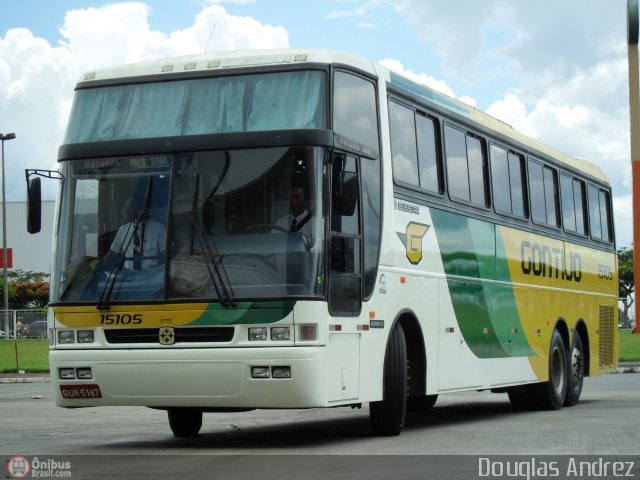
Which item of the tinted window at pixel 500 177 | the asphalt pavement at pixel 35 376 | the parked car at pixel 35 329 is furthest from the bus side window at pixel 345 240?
the parked car at pixel 35 329

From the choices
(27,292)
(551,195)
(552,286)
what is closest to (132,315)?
(552,286)

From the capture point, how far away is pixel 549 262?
776 inches

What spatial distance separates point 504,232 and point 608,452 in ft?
21.4

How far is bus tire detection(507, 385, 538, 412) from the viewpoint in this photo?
19.4 m

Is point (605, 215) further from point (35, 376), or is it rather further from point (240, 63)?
point (35, 376)

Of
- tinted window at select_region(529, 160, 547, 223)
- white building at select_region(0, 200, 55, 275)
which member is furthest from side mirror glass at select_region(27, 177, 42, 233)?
white building at select_region(0, 200, 55, 275)

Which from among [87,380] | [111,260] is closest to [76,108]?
[111,260]

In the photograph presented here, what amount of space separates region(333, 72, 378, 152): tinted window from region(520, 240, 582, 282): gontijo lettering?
18.7ft

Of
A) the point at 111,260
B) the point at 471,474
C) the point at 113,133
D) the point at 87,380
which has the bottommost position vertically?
the point at 471,474

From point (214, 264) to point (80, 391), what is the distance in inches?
74.0

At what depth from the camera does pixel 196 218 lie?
39.9 feet

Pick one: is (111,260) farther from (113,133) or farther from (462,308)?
(462,308)

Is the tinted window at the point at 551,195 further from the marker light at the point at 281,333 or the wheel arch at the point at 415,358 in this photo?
the marker light at the point at 281,333

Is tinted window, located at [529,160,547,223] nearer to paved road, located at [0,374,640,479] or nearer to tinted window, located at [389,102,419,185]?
paved road, located at [0,374,640,479]
